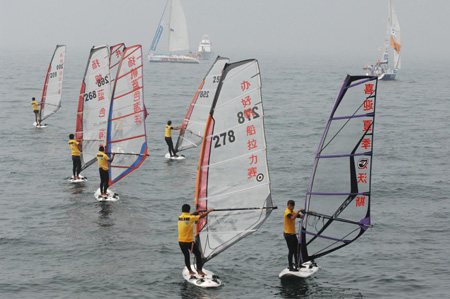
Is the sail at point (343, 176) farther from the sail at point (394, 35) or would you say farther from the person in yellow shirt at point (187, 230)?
the sail at point (394, 35)

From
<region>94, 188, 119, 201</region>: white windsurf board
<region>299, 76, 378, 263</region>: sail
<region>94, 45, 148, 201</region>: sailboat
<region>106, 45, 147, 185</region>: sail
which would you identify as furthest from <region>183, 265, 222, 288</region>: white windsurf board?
<region>106, 45, 147, 185</region>: sail

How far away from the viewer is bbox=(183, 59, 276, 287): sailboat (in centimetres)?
1681

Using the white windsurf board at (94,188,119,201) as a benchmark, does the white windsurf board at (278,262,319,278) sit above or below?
below

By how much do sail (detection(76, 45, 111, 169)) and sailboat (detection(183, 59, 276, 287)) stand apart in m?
13.1

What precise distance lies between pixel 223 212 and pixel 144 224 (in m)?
6.49

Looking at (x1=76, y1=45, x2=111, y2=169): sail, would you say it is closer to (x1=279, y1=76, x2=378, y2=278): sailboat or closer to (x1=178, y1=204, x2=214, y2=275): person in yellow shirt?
(x1=178, y1=204, x2=214, y2=275): person in yellow shirt

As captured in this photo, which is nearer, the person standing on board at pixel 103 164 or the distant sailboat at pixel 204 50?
the person standing on board at pixel 103 164

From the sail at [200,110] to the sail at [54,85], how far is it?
13201 mm

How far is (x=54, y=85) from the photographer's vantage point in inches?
1718

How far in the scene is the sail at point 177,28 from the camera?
13162cm

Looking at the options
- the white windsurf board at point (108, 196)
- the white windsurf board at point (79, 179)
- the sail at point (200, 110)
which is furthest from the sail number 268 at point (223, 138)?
the sail at point (200, 110)

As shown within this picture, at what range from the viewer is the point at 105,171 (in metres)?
25.0

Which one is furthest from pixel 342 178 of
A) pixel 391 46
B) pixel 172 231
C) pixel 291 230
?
pixel 391 46

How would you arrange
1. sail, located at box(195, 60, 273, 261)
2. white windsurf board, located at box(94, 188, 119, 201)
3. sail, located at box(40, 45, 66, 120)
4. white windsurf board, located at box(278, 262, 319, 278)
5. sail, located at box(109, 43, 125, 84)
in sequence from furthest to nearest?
sail, located at box(40, 45, 66, 120) < sail, located at box(109, 43, 125, 84) < white windsurf board, located at box(94, 188, 119, 201) < white windsurf board, located at box(278, 262, 319, 278) < sail, located at box(195, 60, 273, 261)
